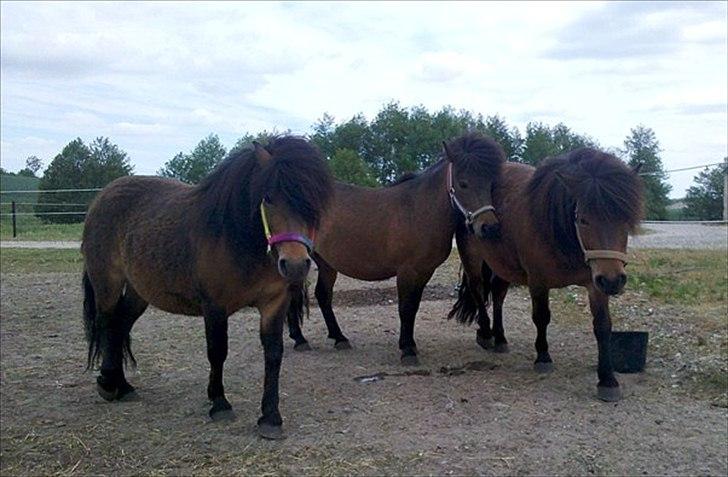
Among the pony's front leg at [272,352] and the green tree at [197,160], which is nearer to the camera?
the pony's front leg at [272,352]

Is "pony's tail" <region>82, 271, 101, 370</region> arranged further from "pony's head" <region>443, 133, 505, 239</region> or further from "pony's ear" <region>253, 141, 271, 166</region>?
"pony's head" <region>443, 133, 505, 239</region>

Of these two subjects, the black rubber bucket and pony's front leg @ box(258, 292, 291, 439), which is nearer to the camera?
pony's front leg @ box(258, 292, 291, 439)

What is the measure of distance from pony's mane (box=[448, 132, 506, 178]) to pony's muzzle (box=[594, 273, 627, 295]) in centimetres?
149

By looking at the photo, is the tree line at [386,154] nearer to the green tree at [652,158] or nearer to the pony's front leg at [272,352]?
the green tree at [652,158]

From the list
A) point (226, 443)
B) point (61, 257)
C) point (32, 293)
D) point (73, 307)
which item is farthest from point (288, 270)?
point (61, 257)

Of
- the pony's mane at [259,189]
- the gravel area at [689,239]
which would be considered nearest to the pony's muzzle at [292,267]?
the pony's mane at [259,189]

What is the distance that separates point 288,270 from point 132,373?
2.80 meters

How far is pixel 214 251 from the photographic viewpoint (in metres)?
4.50

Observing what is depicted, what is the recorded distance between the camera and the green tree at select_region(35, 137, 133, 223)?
83.4ft

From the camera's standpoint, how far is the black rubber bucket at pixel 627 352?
556cm

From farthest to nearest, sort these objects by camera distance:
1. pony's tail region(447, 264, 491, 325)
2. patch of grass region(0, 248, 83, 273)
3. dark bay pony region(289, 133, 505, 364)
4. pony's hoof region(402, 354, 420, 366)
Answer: patch of grass region(0, 248, 83, 273), pony's tail region(447, 264, 491, 325), pony's hoof region(402, 354, 420, 366), dark bay pony region(289, 133, 505, 364)

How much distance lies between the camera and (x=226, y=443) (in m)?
4.23

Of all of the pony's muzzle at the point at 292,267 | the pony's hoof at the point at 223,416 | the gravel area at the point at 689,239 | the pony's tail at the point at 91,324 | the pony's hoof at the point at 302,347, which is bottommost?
the pony's hoof at the point at 223,416

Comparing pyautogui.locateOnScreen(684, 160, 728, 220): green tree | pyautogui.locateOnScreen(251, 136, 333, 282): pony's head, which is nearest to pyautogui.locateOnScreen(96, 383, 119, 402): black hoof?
pyautogui.locateOnScreen(251, 136, 333, 282): pony's head
